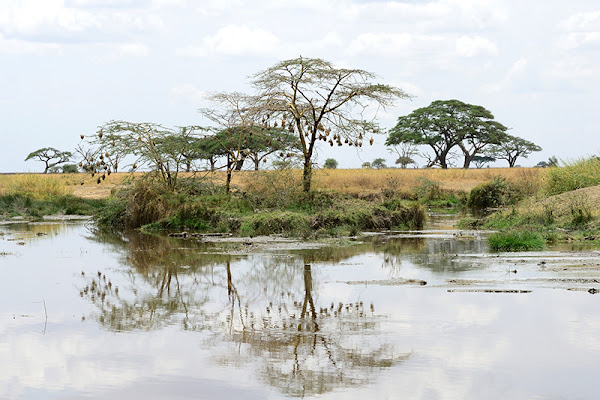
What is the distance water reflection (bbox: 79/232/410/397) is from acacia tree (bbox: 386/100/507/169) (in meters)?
58.0

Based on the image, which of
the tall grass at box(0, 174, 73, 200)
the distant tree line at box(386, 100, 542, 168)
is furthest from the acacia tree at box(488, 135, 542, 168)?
the tall grass at box(0, 174, 73, 200)

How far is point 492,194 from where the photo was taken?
117ft

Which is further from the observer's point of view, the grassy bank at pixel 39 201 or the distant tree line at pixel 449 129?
the distant tree line at pixel 449 129

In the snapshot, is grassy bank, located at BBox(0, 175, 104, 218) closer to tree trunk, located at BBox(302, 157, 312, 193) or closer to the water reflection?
tree trunk, located at BBox(302, 157, 312, 193)

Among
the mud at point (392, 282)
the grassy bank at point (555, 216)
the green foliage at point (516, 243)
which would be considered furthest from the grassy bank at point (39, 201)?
the mud at point (392, 282)

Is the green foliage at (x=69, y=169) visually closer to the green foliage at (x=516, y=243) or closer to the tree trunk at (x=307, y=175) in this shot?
the tree trunk at (x=307, y=175)

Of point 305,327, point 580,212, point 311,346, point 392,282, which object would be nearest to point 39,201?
point 580,212

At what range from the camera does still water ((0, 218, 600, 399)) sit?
610cm

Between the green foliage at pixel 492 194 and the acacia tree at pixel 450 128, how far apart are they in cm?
3431

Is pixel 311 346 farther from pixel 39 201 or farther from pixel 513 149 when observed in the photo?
pixel 513 149

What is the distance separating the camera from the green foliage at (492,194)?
113 ft

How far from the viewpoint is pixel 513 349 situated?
7066 mm

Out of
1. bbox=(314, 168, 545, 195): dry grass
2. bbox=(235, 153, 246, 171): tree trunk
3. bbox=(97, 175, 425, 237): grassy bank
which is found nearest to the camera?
bbox=(97, 175, 425, 237): grassy bank

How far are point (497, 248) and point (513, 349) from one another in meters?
8.98
